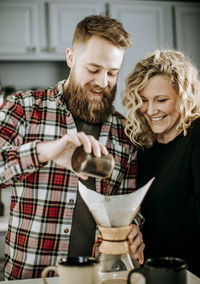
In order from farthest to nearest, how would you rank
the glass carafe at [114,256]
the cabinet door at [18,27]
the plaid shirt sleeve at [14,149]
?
the cabinet door at [18,27]
the plaid shirt sleeve at [14,149]
the glass carafe at [114,256]

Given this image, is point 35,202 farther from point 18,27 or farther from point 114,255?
point 18,27

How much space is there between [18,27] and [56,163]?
1.77 metres

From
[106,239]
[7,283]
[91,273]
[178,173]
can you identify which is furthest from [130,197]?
[178,173]

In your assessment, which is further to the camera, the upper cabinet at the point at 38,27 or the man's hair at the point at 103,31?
the upper cabinet at the point at 38,27

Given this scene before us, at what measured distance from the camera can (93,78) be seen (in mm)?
1404

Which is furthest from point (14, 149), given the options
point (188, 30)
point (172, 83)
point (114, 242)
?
point (188, 30)

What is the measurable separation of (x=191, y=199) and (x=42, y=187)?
0.56 metres

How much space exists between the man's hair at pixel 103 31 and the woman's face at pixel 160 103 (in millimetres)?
200

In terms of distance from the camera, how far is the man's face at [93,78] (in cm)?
137

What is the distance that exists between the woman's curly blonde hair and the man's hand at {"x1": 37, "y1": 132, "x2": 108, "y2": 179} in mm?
445

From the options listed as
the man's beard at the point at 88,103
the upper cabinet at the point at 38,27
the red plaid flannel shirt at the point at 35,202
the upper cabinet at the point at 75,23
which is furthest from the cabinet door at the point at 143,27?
the red plaid flannel shirt at the point at 35,202

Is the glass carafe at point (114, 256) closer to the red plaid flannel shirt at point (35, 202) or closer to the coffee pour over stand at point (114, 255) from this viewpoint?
Answer: the coffee pour over stand at point (114, 255)

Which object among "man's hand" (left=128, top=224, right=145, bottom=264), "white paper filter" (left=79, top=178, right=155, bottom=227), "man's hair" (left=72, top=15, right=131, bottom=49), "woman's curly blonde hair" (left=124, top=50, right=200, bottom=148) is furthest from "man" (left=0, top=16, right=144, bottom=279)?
"white paper filter" (left=79, top=178, right=155, bottom=227)

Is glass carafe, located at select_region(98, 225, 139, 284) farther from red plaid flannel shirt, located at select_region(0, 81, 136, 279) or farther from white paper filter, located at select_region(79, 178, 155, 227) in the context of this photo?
red plaid flannel shirt, located at select_region(0, 81, 136, 279)
